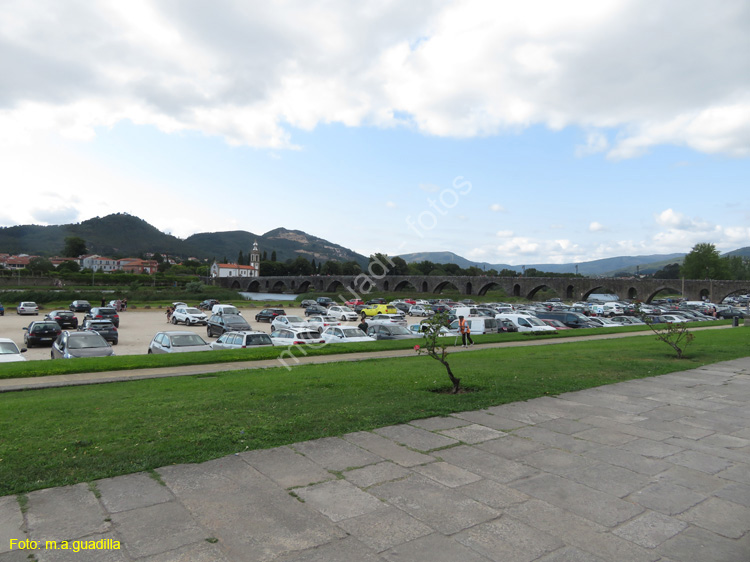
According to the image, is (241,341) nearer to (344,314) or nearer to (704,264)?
(344,314)

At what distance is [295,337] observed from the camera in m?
20.0

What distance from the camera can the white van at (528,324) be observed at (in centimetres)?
2670

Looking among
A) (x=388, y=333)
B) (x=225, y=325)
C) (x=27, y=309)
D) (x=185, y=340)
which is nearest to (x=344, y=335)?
(x=388, y=333)

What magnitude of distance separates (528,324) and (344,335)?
11.8m

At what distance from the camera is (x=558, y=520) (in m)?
4.14

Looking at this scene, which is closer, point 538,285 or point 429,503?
point 429,503

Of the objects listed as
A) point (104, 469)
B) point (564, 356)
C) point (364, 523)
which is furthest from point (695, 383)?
point (104, 469)

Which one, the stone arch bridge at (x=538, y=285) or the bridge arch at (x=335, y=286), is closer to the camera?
the stone arch bridge at (x=538, y=285)

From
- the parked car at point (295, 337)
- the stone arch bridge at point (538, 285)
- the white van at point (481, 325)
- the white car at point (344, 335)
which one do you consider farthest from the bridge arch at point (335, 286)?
the parked car at point (295, 337)

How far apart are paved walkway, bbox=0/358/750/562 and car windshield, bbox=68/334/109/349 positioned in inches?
562

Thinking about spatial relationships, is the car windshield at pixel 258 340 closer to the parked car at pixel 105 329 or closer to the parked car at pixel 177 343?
the parked car at pixel 177 343

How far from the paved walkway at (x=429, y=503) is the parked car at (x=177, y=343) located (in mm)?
12563

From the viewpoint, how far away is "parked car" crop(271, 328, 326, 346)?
1986cm

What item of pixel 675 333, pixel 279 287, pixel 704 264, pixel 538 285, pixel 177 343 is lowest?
pixel 177 343
